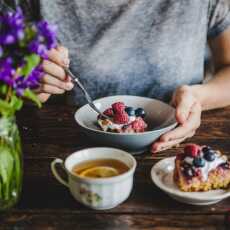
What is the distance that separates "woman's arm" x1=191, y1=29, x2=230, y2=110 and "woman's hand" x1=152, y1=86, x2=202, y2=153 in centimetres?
12

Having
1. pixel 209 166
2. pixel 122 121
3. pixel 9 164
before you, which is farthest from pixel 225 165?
Answer: pixel 9 164

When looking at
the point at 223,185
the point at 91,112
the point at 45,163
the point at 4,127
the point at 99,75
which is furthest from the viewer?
the point at 99,75

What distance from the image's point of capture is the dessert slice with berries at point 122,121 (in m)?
1.24

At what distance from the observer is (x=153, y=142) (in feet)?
3.99

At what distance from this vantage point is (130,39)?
1.61m

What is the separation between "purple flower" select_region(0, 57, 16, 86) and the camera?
2.66ft

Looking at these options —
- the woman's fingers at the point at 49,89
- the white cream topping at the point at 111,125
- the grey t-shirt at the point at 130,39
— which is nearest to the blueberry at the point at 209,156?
the white cream topping at the point at 111,125

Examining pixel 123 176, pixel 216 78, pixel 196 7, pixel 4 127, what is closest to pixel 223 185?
pixel 123 176

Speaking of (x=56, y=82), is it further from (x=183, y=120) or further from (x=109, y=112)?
(x=183, y=120)

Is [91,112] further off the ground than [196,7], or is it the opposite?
[196,7]

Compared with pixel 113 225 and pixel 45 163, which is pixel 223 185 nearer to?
pixel 113 225

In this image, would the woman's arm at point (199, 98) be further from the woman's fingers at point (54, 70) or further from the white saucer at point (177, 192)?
the woman's fingers at point (54, 70)

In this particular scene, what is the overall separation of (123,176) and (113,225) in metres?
0.09

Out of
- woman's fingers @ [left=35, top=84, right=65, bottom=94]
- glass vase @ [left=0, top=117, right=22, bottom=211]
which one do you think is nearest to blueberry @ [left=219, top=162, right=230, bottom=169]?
glass vase @ [left=0, top=117, right=22, bottom=211]
